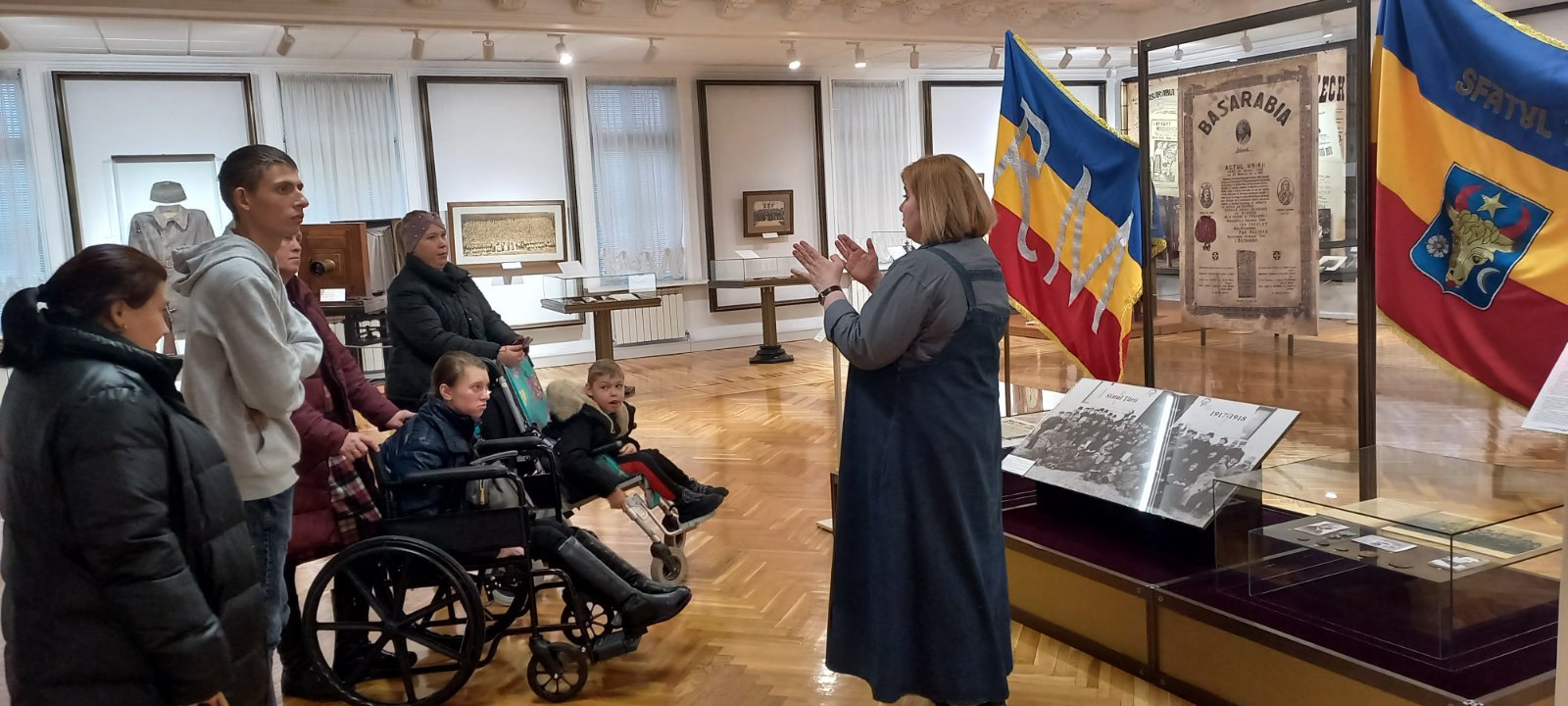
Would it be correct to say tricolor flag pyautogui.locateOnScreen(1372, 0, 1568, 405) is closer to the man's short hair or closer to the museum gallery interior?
the museum gallery interior

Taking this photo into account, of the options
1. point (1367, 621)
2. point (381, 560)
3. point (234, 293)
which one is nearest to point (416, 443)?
point (381, 560)

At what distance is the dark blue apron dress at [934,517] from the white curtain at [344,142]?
345 inches

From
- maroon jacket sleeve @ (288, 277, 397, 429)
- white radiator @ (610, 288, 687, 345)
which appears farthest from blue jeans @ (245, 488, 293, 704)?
white radiator @ (610, 288, 687, 345)

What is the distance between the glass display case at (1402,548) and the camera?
8.46 feet

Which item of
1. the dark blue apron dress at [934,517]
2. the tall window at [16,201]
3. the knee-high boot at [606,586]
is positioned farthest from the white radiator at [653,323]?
the dark blue apron dress at [934,517]

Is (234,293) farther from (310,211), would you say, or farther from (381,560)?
(310,211)

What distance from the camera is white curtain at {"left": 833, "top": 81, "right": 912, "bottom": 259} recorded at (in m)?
12.6

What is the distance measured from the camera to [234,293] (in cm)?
247

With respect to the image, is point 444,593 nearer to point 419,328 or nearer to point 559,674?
point 559,674

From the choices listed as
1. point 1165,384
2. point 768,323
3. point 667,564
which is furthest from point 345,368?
point 768,323

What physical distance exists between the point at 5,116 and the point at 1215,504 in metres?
10.1

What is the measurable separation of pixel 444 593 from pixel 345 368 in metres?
0.85

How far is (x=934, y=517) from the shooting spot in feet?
8.25

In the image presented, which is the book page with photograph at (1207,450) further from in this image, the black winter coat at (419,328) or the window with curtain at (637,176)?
the window with curtain at (637,176)
